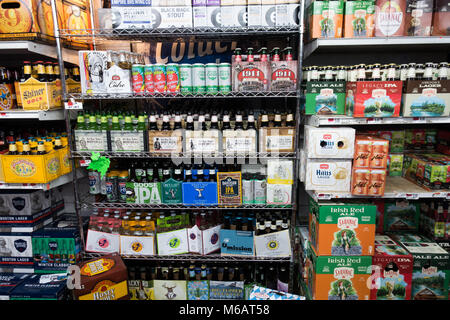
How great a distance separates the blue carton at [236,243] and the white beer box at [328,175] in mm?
719

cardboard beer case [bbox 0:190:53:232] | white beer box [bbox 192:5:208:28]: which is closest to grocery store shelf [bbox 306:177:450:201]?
white beer box [bbox 192:5:208:28]

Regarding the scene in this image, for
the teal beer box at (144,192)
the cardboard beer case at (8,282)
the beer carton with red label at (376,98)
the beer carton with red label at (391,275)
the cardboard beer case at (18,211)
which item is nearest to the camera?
the beer carton with red label at (376,98)

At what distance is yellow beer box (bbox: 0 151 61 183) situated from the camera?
2.55 meters

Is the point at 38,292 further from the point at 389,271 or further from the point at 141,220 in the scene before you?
the point at 389,271

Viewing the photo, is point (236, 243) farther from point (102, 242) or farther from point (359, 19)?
point (359, 19)

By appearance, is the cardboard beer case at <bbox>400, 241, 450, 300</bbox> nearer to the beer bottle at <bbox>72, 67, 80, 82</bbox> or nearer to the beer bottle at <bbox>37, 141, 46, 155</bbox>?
the beer bottle at <bbox>37, 141, 46, 155</bbox>

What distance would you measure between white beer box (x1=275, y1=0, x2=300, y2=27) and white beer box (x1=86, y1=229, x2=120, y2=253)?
236cm

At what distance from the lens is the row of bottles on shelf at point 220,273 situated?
2918mm

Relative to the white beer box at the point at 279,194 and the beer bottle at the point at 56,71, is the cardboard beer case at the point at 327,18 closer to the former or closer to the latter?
the white beer box at the point at 279,194

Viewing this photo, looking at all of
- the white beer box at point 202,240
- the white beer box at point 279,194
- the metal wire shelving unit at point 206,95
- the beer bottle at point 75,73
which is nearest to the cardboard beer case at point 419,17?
the metal wire shelving unit at point 206,95

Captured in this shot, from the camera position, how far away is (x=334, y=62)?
3.08 meters

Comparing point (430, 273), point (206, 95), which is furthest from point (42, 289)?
point (430, 273)

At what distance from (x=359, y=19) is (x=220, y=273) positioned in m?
2.51

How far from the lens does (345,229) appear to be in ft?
7.93
